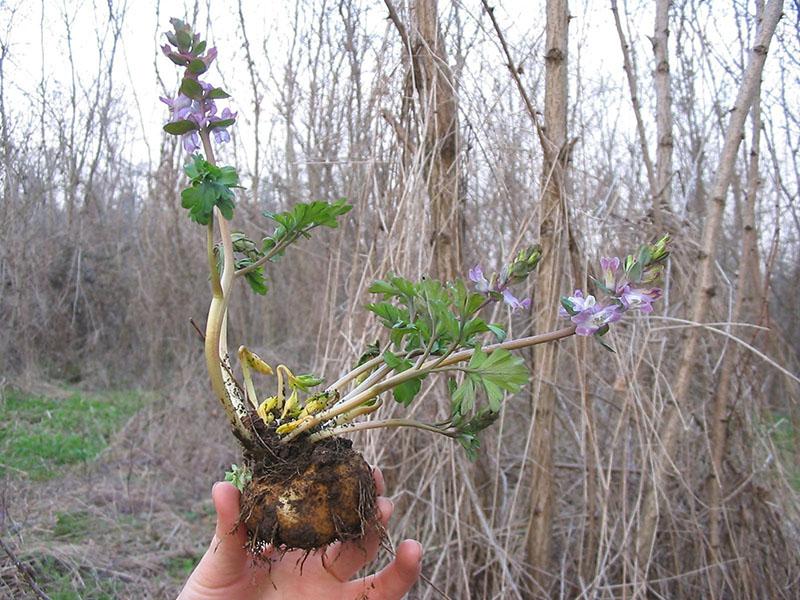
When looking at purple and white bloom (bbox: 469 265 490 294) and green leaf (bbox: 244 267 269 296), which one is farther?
green leaf (bbox: 244 267 269 296)

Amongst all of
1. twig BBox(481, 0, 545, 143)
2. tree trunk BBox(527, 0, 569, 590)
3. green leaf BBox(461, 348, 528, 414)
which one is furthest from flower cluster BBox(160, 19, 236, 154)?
tree trunk BBox(527, 0, 569, 590)

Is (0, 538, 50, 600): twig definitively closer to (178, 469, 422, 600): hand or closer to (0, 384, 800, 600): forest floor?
(0, 384, 800, 600): forest floor

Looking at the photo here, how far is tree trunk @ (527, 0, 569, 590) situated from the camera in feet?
6.11

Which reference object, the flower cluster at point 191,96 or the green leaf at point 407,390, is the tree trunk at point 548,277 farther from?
the flower cluster at point 191,96

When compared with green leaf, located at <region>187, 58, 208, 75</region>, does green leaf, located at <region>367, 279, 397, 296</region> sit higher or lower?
lower

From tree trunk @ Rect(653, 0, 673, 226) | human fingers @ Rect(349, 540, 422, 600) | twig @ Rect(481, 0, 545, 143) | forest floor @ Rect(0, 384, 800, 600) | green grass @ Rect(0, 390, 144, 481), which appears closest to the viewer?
human fingers @ Rect(349, 540, 422, 600)

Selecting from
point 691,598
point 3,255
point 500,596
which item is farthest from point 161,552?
point 3,255

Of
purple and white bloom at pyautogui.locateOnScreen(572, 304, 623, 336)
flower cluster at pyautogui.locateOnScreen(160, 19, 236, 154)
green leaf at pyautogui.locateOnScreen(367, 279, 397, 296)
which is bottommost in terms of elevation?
purple and white bloom at pyautogui.locateOnScreen(572, 304, 623, 336)

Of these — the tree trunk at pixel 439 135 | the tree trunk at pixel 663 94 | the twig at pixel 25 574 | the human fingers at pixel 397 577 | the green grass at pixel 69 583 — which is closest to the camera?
the human fingers at pixel 397 577

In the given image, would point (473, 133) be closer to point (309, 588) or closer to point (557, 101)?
point (557, 101)

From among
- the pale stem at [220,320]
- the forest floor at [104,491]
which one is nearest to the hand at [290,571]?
the pale stem at [220,320]

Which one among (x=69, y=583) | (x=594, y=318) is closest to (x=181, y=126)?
(x=594, y=318)

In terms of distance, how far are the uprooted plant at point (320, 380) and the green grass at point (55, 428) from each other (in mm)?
3236

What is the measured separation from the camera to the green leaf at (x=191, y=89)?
94 cm
